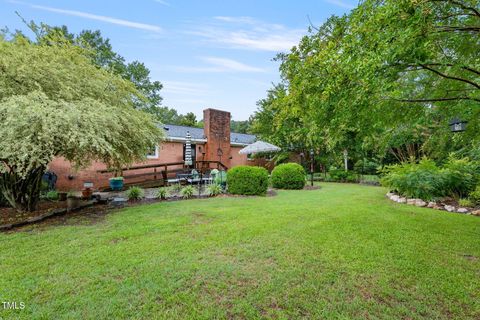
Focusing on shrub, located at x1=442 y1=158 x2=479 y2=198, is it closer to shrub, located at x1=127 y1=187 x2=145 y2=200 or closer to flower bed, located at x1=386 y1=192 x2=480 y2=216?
flower bed, located at x1=386 y1=192 x2=480 y2=216

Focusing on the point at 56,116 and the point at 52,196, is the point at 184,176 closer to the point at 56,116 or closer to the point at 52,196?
the point at 52,196

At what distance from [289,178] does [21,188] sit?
32.3ft

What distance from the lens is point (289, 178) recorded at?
1200 centimetres

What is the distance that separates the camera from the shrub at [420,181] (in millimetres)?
7406

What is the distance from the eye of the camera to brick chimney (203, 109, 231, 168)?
51.3ft

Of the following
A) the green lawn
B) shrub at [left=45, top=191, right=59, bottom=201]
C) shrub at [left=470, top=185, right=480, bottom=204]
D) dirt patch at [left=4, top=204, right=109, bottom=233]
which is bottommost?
dirt patch at [left=4, top=204, right=109, bottom=233]

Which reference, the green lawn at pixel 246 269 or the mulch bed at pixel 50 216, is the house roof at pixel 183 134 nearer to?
the mulch bed at pixel 50 216

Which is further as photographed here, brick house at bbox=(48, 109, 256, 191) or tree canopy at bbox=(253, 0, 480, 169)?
brick house at bbox=(48, 109, 256, 191)

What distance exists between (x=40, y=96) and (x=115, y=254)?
4135 mm

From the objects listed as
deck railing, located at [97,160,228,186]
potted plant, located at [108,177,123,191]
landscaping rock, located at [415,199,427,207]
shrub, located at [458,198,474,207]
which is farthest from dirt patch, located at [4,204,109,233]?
shrub, located at [458,198,474,207]

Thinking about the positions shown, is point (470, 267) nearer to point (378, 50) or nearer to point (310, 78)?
point (378, 50)

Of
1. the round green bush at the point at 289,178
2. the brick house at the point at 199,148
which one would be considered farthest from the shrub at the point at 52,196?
the round green bush at the point at 289,178

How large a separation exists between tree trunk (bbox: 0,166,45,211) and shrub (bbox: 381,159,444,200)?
10538mm

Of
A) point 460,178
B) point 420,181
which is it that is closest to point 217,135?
point 420,181
